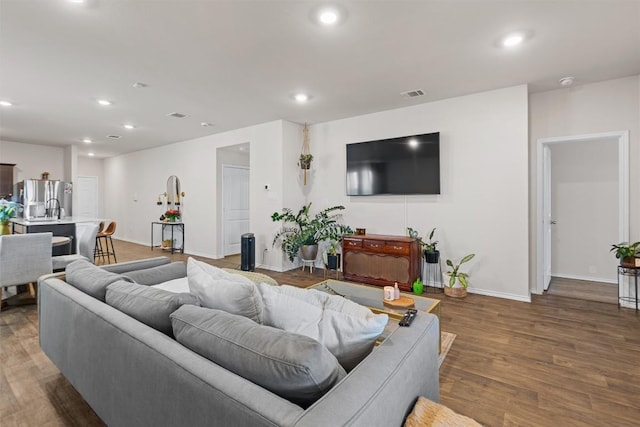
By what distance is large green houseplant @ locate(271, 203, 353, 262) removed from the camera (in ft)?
17.0

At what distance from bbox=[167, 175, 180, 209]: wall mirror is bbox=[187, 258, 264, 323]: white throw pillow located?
21.1ft

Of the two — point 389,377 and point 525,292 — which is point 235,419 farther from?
point 525,292

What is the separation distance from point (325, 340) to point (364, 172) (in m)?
3.98

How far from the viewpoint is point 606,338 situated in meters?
2.78

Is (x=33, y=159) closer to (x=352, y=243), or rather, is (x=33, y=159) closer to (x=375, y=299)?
(x=352, y=243)

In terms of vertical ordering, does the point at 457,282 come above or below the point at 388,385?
below

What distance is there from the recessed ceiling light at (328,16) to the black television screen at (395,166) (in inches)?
96.5

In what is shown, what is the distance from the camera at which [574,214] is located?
15.8 ft

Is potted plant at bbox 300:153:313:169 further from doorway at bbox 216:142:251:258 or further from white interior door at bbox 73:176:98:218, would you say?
white interior door at bbox 73:176:98:218

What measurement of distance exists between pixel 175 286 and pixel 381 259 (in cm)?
287

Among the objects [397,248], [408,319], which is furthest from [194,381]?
[397,248]

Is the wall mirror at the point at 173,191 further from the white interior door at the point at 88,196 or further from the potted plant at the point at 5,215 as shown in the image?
the white interior door at the point at 88,196

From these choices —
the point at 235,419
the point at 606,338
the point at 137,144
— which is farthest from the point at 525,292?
the point at 137,144

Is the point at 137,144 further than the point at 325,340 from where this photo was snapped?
Yes
